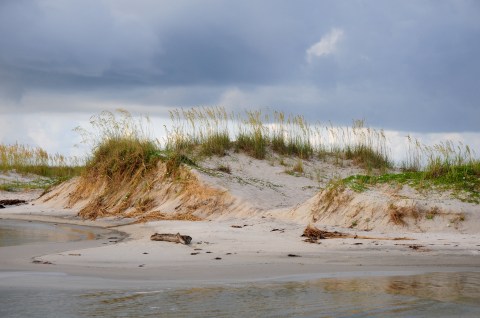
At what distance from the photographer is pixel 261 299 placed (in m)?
5.75

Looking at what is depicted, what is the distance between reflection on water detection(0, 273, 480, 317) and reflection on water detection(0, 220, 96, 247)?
5248mm

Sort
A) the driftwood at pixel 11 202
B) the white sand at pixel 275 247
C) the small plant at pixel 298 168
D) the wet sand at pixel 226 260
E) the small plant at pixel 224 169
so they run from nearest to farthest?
the wet sand at pixel 226 260, the white sand at pixel 275 247, the small plant at pixel 224 169, the small plant at pixel 298 168, the driftwood at pixel 11 202

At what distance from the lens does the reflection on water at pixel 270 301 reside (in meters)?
5.19

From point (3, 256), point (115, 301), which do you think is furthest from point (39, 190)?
point (115, 301)

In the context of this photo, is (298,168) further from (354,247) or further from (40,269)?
(40,269)

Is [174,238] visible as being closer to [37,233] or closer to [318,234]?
[318,234]

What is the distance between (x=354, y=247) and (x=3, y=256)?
474 centimetres

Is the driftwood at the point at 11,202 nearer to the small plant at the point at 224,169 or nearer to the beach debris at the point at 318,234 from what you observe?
the small plant at the point at 224,169

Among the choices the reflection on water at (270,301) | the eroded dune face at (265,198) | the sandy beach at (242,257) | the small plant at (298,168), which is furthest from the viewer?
the small plant at (298,168)

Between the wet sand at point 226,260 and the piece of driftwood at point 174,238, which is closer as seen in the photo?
the wet sand at point 226,260

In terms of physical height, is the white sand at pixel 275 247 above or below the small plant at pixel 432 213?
below

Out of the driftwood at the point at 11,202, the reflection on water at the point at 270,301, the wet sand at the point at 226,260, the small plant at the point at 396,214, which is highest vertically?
the driftwood at the point at 11,202

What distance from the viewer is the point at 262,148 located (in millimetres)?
20734

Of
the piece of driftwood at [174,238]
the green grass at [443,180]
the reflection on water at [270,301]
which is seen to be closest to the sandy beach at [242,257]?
the piece of driftwood at [174,238]
